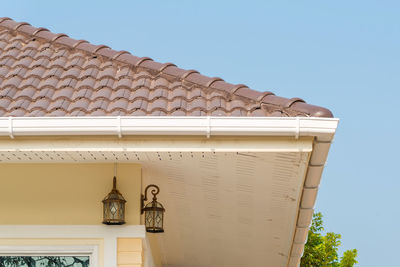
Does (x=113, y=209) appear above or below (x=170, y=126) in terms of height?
below

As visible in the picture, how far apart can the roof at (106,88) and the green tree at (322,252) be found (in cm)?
1523

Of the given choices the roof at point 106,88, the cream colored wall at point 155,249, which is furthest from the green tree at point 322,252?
the roof at point 106,88

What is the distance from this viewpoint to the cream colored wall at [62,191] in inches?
228

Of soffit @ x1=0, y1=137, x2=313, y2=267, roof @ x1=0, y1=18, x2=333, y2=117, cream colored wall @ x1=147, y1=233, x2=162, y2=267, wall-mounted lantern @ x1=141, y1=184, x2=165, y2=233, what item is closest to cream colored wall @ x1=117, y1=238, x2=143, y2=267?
wall-mounted lantern @ x1=141, y1=184, x2=165, y2=233

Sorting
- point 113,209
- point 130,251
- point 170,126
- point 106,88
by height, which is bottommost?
point 130,251

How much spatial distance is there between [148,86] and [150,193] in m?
1.17

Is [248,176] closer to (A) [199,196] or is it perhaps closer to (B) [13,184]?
(A) [199,196]

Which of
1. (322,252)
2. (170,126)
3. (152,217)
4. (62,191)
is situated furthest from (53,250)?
(322,252)

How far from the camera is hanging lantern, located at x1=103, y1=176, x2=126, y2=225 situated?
18.3ft

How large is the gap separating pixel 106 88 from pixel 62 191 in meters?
0.88

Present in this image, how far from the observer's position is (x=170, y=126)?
4.98 m

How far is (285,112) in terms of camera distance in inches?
208

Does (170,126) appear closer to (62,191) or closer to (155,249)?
(62,191)

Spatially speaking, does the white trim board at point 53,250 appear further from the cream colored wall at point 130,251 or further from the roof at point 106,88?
the roof at point 106,88
